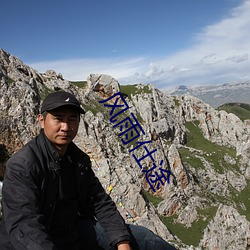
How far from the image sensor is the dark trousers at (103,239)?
4.75 m

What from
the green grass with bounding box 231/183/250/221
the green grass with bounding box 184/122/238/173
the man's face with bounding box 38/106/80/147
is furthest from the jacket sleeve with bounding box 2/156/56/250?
the green grass with bounding box 184/122/238/173

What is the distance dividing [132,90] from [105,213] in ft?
215

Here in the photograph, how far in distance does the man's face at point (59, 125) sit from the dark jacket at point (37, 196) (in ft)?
0.40

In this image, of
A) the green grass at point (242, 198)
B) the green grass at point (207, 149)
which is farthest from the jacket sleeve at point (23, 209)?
the green grass at point (207, 149)

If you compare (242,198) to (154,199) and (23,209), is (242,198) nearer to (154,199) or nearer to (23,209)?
(154,199)

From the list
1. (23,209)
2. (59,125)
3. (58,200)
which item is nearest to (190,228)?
(58,200)

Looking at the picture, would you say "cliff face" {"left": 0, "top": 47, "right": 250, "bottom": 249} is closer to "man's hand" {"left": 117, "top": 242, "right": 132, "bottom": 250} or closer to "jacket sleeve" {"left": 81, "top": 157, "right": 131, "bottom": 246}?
"jacket sleeve" {"left": 81, "top": 157, "right": 131, "bottom": 246}

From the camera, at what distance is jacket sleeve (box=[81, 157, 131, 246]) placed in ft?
14.9

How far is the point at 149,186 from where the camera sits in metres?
41.1

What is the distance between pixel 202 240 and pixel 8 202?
1406 inches

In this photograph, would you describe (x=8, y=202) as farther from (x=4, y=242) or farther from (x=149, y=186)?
(x=149, y=186)

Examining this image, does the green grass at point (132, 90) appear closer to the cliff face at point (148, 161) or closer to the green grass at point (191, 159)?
the cliff face at point (148, 161)

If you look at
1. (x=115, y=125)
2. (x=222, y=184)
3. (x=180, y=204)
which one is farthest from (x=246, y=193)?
(x=115, y=125)

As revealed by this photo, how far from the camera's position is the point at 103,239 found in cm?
→ 477
